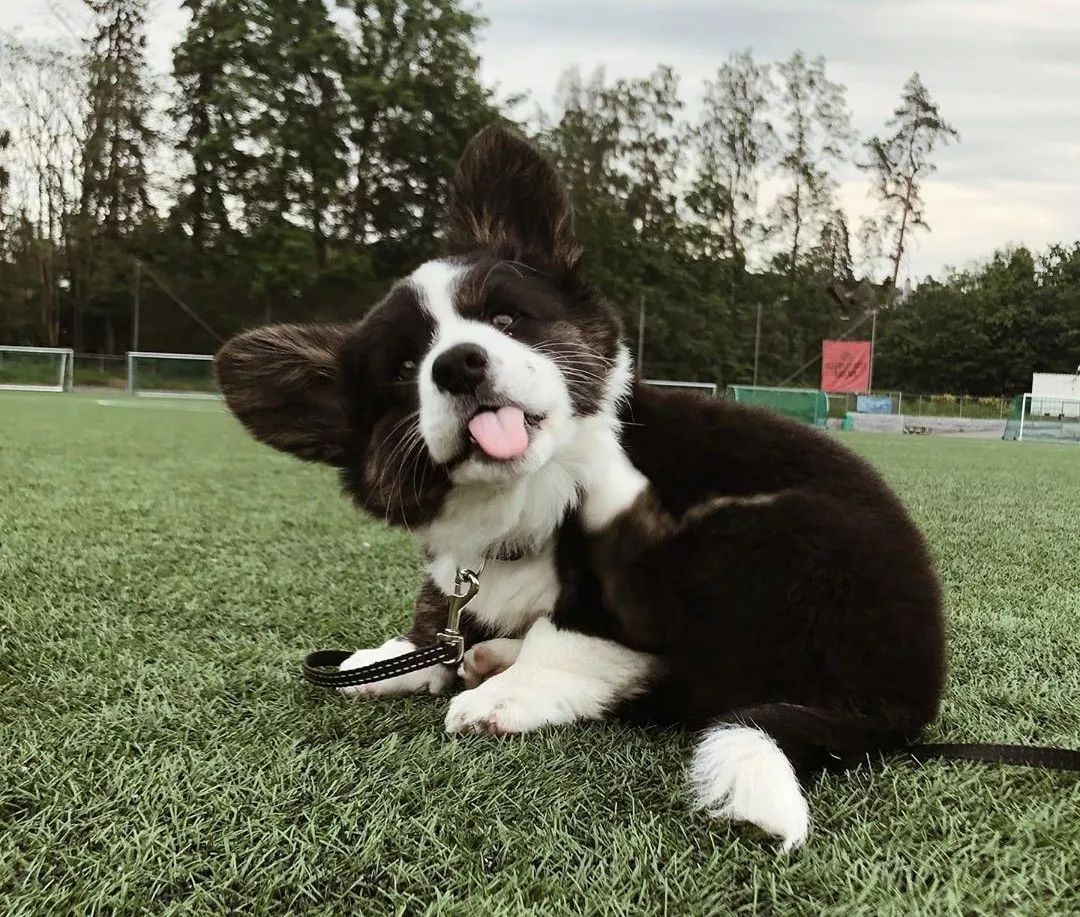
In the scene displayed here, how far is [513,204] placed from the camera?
2.12 meters

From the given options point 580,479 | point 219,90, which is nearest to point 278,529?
point 580,479

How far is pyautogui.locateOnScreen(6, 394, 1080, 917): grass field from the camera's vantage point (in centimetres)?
109

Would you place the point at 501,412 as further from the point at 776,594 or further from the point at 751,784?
the point at 751,784

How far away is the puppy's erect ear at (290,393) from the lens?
193 centimetres

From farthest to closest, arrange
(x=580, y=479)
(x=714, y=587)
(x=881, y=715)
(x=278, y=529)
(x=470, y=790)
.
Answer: (x=278, y=529), (x=580, y=479), (x=714, y=587), (x=881, y=715), (x=470, y=790)

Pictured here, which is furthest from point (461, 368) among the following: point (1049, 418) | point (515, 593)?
point (1049, 418)

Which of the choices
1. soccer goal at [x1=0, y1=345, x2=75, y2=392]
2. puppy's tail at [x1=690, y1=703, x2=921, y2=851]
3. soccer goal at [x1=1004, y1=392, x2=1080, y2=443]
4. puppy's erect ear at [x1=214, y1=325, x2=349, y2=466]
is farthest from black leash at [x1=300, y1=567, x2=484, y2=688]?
soccer goal at [x1=0, y1=345, x2=75, y2=392]

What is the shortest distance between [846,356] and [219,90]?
20.5m

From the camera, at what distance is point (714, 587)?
5.22ft

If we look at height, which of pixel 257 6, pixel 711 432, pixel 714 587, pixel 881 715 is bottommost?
pixel 881 715

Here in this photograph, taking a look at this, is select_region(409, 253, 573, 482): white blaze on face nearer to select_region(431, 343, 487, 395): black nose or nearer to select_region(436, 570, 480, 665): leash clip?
select_region(431, 343, 487, 395): black nose

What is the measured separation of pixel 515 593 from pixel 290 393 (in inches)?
26.0

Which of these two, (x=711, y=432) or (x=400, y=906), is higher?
(x=711, y=432)

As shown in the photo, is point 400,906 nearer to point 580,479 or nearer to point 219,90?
point 580,479
